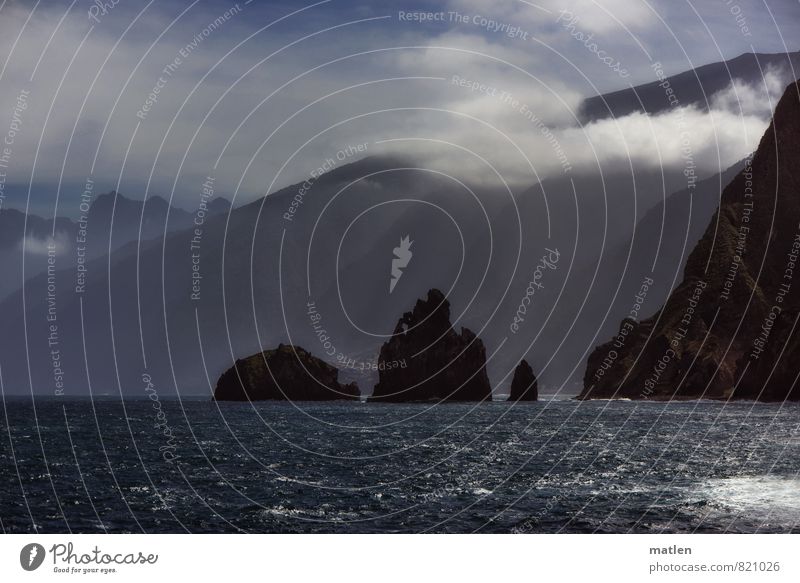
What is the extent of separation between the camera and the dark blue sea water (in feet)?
139

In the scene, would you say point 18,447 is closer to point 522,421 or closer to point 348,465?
point 348,465

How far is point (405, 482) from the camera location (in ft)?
182

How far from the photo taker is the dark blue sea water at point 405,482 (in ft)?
139

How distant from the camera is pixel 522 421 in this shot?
12431 cm

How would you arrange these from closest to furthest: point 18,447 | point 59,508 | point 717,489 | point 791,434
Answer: point 59,508, point 717,489, point 18,447, point 791,434

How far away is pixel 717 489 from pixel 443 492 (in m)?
14.0
